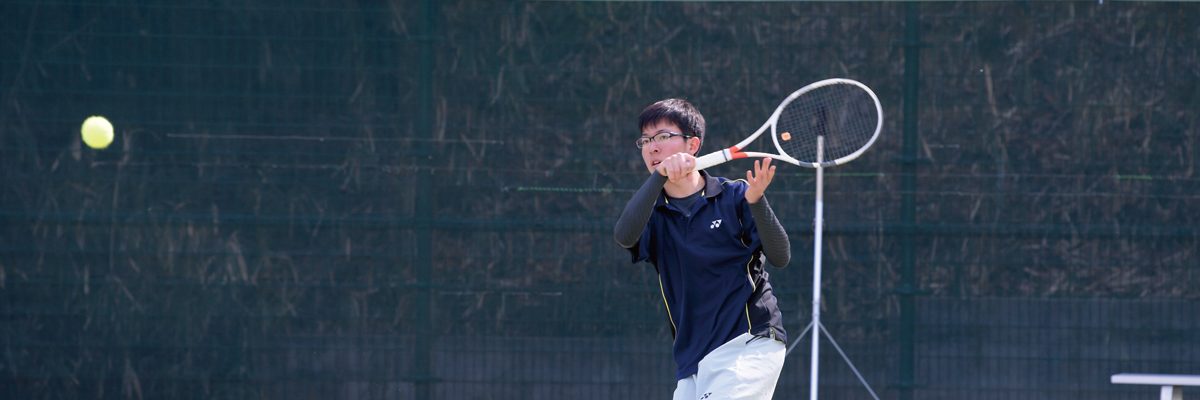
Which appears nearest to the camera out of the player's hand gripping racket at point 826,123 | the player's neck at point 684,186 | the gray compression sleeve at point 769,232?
the gray compression sleeve at point 769,232

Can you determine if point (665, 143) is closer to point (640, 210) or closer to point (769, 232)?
point (640, 210)

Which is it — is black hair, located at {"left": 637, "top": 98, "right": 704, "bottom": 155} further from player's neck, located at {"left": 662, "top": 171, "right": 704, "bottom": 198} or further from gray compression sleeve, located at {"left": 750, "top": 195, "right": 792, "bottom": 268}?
gray compression sleeve, located at {"left": 750, "top": 195, "right": 792, "bottom": 268}

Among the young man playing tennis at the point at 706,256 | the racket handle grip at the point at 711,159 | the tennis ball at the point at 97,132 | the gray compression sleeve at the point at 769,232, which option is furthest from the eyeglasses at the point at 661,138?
the tennis ball at the point at 97,132

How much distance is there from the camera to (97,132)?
484 centimetres

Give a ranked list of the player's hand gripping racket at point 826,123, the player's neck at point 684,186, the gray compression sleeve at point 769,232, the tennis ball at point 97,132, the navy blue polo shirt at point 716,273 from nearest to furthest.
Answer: the gray compression sleeve at point 769,232, the navy blue polo shirt at point 716,273, the player's neck at point 684,186, the player's hand gripping racket at point 826,123, the tennis ball at point 97,132

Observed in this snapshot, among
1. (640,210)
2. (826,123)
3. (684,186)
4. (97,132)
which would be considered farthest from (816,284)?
(97,132)

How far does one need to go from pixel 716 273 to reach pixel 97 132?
11.5 ft

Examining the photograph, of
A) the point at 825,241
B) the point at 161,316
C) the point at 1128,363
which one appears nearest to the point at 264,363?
the point at 161,316

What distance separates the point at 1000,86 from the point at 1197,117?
3.21ft

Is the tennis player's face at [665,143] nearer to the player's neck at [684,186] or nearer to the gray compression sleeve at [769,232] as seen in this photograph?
the player's neck at [684,186]

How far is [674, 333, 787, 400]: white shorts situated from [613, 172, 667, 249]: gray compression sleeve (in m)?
0.42

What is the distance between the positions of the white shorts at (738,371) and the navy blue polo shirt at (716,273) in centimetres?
3

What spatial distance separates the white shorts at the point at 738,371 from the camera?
9.09 feet

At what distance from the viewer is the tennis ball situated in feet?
15.9
